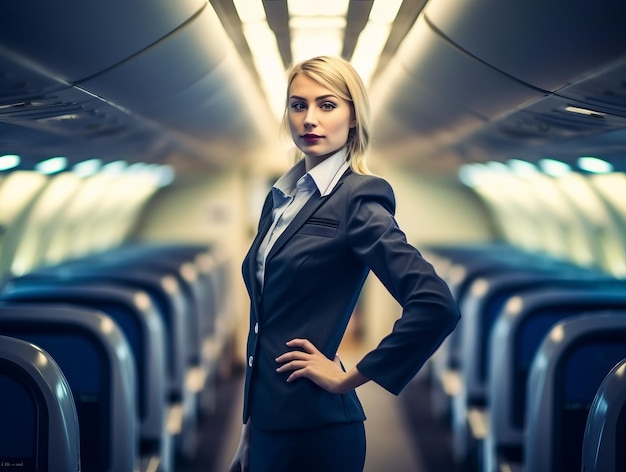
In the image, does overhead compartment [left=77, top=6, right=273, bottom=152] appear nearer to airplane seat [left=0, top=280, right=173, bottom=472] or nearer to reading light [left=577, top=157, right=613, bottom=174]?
airplane seat [left=0, top=280, right=173, bottom=472]

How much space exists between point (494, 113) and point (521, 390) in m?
1.51

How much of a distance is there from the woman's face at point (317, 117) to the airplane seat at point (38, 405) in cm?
92

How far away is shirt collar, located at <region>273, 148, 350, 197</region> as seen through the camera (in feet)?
6.01

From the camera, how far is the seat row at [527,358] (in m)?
2.85

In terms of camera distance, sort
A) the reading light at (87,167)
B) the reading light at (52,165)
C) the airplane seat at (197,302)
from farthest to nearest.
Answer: the airplane seat at (197,302) → the reading light at (87,167) → the reading light at (52,165)

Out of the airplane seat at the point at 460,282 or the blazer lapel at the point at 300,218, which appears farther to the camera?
the airplane seat at the point at 460,282

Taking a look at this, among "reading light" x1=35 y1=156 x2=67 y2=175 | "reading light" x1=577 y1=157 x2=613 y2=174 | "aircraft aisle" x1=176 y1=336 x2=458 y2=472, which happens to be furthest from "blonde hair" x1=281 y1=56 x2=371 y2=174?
"aircraft aisle" x1=176 y1=336 x2=458 y2=472

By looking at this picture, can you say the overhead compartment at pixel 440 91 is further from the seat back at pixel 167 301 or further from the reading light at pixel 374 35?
the seat back at pixel 167 301

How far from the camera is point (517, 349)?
3936mm

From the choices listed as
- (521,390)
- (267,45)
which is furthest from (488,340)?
(267,45)

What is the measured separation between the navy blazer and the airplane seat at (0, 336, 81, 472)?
1.90 feet

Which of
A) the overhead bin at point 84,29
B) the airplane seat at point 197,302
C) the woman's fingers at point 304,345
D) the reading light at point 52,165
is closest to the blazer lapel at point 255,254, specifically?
the woman's fingers at point 304,345

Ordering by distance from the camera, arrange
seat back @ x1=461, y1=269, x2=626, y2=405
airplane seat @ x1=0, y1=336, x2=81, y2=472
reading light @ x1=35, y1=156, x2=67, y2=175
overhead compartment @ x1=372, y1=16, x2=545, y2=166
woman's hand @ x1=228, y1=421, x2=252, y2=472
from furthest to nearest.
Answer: seat back @ x1=461, y1=269, x2=626, y2=405 < reading light @ x1=35, y1=156, x2=67, y2=175 < overhead compartment @ x1=372, y1=16, x2=545, y2=166 < airplane seat @ x1=0, y1=336, x2=81, y2=472 < woman's hand @ x1=228, y1=421, x2=252, y2=472

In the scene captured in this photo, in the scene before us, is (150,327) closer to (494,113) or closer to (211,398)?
(494,113)
